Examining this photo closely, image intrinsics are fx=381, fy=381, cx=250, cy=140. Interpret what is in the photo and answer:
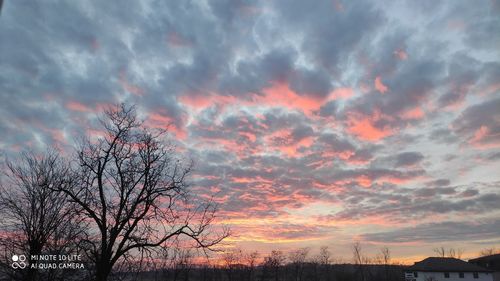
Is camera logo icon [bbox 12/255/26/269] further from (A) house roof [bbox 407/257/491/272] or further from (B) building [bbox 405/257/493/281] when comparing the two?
(A) house roof [bbox 407/257/491/272]

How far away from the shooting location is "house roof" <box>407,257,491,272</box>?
292 ft

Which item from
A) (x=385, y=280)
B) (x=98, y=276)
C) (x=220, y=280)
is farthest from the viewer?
(x=220, y=280)

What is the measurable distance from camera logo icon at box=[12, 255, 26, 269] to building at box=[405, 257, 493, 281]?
85128mm

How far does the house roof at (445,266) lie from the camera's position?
88.9m

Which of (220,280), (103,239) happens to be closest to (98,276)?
(103,239)

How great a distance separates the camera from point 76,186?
21.0 metres

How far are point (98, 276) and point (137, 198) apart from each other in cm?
433

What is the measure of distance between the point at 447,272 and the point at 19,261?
306ft

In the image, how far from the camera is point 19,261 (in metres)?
22.5

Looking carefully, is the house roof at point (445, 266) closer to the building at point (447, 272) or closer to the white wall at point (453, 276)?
the building at point (447, 272)

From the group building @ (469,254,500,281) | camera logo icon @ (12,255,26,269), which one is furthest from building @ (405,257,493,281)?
camera logo icon @ (12,255,26,269)

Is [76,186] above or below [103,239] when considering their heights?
above

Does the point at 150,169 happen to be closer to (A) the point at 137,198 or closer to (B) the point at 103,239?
(A) the point at 137,198

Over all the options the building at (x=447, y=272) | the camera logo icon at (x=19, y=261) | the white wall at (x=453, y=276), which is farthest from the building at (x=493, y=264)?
the camera logo icon at (x=19, y=261)
